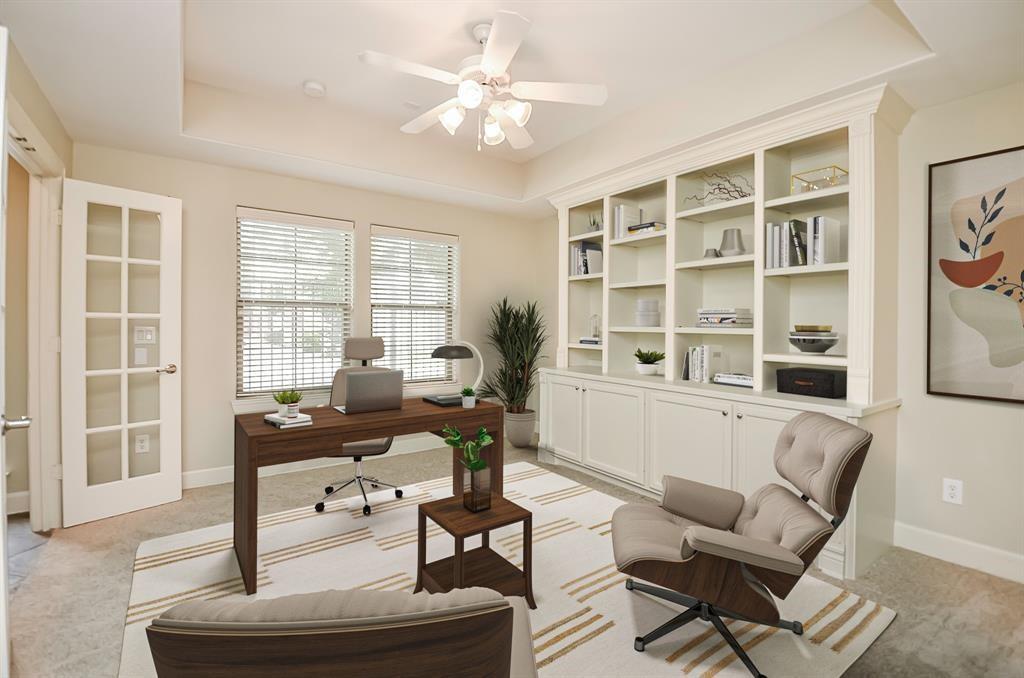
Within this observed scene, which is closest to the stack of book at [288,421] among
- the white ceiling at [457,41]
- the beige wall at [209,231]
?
the beige wall at [209,231]

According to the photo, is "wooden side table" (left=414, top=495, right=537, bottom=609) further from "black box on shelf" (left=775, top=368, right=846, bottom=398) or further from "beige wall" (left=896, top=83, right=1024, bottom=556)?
"beige wall" (left=896, top=83, right=1024, bottom=556)

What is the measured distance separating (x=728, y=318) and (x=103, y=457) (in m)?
4.28

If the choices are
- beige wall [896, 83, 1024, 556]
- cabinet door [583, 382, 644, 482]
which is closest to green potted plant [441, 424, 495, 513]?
cabinet door [583, 382, 644, 482]

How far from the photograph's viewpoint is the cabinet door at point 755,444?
9.36 feet

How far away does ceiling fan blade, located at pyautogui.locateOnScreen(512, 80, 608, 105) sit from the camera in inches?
99.0

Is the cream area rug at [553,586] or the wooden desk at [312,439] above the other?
the wooden desk at [312,439]

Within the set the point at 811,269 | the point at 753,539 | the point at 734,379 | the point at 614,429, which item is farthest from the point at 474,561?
the point at 811,269

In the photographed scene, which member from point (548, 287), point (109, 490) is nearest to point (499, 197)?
point (548, 287)

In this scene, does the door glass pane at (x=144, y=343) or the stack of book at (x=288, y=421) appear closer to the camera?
the stack of book at (x=288, y=421)

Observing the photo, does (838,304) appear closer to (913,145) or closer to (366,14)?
(913,145)

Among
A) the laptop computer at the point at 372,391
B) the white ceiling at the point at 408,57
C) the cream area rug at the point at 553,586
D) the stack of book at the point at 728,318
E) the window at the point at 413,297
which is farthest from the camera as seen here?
the window at the point at 413,297

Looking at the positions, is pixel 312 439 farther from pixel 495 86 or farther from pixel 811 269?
pixel 811 269

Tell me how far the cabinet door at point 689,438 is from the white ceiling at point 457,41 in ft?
6.97

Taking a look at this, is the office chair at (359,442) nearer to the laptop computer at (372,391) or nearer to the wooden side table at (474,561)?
the laptop computer at (372,391)
